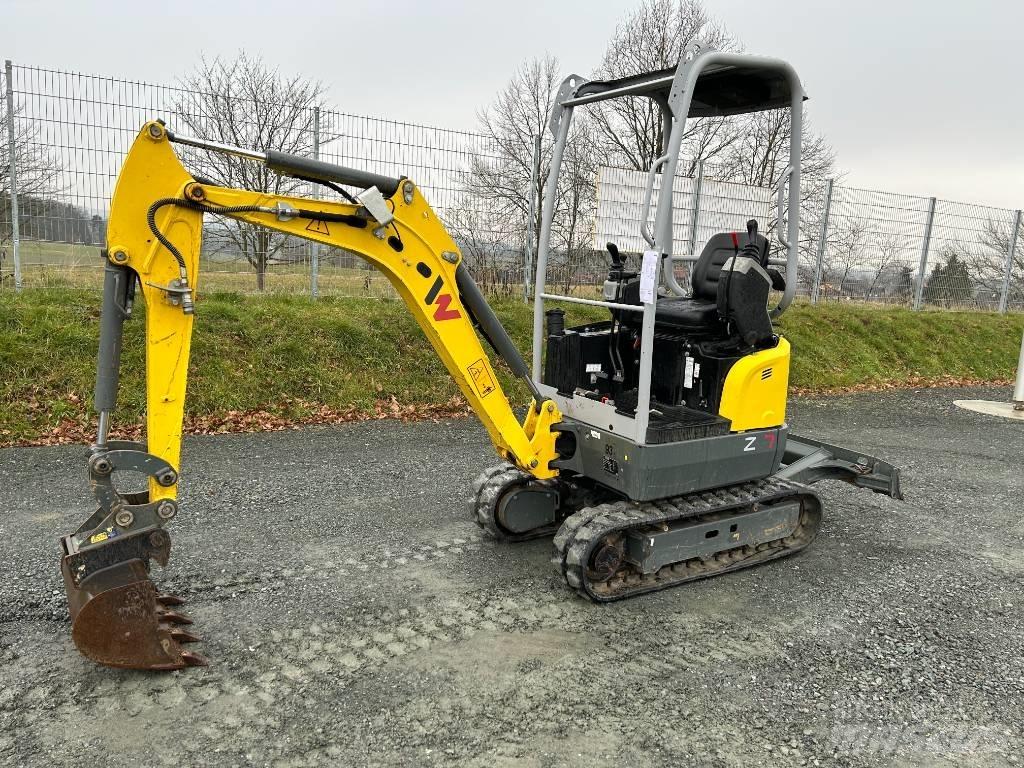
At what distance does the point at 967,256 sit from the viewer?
17.0m

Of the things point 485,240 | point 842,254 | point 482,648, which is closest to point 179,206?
point 482,648

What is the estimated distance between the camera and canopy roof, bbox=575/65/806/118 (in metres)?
4.38

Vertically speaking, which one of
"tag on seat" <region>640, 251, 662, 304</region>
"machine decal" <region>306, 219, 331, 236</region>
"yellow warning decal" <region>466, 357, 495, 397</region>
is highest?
"machine decal" <region>306, 219, 331, 236</region>

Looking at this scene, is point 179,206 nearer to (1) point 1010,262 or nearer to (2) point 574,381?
(2) point 574,381

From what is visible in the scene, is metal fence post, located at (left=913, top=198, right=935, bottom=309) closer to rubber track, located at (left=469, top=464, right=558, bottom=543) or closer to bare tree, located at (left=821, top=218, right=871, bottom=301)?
bare tree, located at (left=821, top=218, right=871, bottom=301)

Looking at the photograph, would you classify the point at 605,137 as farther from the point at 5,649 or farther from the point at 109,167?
the point at 5,649

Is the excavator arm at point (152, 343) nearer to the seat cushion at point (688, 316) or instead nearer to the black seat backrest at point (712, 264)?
the seat cushion at point (688, 316)

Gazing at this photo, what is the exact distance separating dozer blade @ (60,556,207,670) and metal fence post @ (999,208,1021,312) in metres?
19.6

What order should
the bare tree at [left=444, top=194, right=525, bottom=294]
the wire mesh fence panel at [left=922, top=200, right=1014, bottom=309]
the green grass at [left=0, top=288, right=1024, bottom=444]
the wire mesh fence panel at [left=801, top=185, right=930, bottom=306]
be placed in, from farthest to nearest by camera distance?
the wire mesh fence panel at [left=922, top=200, right=1014, bottom=309] → the wire mesh fence panel at [left=801, top=185, right=930, bottom=306] → the bare tree at [left=444, top=194, right=525, bottom=294] → the green grass at [left=0, top=288, right=1024, bottom=444]

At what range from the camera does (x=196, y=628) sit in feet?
12.7

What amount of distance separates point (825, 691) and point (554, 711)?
131cm

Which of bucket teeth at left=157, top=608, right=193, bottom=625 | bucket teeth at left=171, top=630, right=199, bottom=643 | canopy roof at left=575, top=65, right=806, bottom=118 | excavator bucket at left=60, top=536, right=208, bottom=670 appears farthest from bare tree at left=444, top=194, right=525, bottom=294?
excavator bucket at left=60, top=536, right=208, bottom=670

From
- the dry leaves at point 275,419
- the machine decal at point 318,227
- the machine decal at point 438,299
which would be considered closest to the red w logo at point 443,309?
the machine decal at point 438,299

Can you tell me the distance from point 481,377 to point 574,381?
817 millimetres
